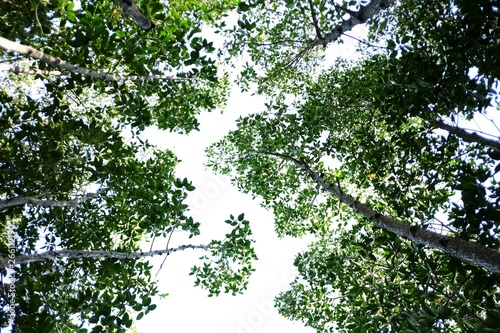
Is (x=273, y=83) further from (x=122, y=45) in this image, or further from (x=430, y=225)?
(x=430, y=225)

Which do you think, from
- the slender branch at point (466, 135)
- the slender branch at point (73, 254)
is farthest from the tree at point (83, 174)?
the slender branch at point (466, 135)

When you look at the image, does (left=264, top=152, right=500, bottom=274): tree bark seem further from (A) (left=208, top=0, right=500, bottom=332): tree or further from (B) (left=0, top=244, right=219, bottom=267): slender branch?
(B) (left=0, top=244, right=219, bottom=267): slender branch

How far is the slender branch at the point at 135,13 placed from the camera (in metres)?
4.88

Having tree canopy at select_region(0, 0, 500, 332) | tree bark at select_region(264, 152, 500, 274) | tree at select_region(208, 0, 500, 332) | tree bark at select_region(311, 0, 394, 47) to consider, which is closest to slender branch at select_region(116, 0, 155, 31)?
tree canopy at select_region(0, 0, 500, 332)

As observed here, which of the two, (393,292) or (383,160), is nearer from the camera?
(393,292)

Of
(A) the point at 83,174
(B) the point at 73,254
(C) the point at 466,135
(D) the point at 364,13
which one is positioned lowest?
(C) the point at 466,135

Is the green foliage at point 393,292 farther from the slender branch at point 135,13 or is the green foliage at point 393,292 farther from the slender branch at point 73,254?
the slender branch at point 135,13

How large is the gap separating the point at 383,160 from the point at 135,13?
586 centimetres

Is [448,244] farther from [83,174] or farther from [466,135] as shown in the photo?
[83,174]

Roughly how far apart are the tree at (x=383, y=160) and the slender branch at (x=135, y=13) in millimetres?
2137

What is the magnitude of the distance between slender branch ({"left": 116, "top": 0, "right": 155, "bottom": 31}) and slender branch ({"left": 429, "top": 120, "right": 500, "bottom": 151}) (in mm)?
5848

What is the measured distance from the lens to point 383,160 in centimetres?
705

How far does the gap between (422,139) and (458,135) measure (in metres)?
0.66

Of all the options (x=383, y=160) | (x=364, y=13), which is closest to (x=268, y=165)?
(x=383, y=160)
